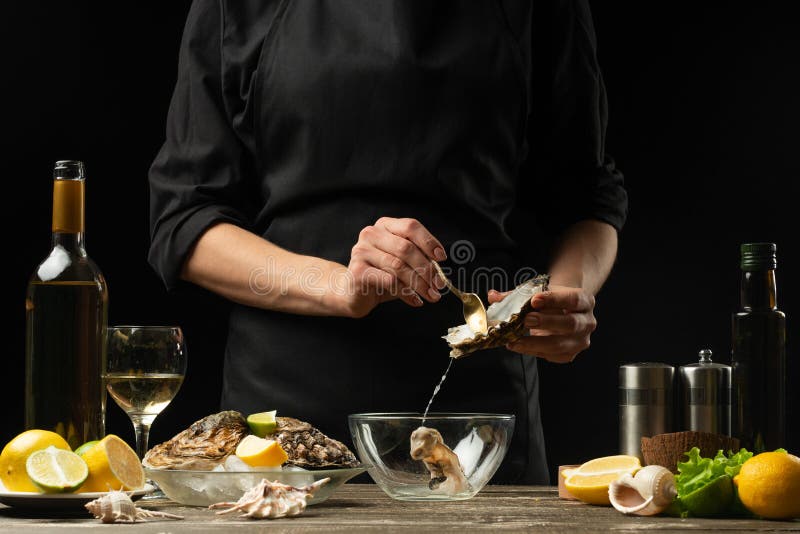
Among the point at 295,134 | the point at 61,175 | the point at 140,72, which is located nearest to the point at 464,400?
the point at 295,134

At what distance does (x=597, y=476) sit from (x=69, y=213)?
723 millimetres

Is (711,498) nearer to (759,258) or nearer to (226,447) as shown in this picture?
(759,258)

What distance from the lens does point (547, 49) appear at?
82.6 inches

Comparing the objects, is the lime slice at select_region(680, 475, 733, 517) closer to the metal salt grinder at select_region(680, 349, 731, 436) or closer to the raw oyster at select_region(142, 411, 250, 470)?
the metal salt grinder at select_region(680, 349, 731, 436)

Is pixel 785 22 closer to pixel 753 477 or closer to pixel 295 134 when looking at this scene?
pixel 295 134

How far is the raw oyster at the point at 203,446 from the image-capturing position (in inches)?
46.5

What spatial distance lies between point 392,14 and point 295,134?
0.27 meters

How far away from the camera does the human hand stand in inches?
64.7

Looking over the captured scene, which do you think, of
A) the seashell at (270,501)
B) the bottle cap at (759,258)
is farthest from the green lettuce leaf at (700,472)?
the seashell at (270,501)

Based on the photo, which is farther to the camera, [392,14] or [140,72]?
[140,72]

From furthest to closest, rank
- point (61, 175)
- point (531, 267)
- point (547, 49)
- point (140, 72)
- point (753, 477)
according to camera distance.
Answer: point (140, 72) < point (547, 49) < point (531, 267) < point (61, 175) < point (753, 477)

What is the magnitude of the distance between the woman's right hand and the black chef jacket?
206mm

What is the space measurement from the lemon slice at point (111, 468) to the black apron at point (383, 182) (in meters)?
Answer: 0.67

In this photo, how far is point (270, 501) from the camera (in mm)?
1093
